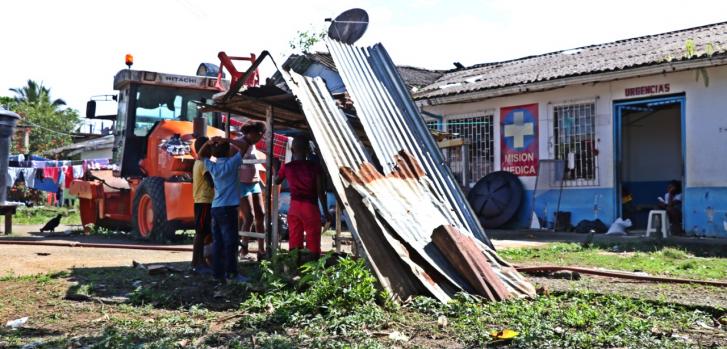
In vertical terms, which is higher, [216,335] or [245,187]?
[245,187]

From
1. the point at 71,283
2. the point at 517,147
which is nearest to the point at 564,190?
the point at 517,147

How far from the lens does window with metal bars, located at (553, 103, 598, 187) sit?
15242 mm

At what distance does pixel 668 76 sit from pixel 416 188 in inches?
339

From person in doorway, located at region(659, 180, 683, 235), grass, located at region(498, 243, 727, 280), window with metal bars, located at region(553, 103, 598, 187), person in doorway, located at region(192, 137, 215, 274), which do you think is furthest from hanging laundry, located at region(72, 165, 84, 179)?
person in doorway, located at region(659, 180, 683, 235)

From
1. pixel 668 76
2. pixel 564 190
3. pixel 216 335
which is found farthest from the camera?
pixel 564 190

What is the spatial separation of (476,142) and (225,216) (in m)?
11.7

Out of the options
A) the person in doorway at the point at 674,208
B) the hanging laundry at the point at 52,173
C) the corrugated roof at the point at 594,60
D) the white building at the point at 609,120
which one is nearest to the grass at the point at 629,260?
the person in doorway at the point at 674,208

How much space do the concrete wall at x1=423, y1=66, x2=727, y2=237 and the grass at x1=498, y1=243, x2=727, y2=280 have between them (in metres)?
2.87

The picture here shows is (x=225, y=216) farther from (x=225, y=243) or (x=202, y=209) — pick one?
(x=202, y=209)

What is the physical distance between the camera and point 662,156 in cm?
1761

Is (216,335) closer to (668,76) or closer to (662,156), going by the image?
(668,76)

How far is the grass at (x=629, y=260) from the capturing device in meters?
8.39

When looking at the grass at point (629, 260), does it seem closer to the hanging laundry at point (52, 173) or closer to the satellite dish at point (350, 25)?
the satellite dish at point (350, 25)

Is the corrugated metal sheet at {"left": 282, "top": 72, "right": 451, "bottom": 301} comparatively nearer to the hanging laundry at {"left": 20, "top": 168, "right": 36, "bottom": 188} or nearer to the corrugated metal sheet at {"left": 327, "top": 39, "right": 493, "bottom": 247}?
the corrugated metal sheet at {"left": 327, "top": 39, "right": 493, "bottom": 247}
